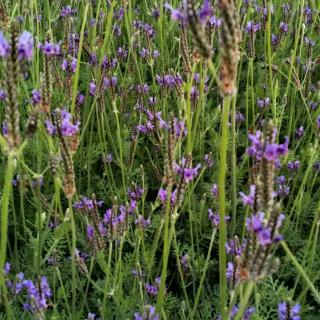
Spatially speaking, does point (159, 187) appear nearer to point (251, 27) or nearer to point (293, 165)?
point (293, 165)

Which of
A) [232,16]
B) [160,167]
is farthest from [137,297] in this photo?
[232,16]

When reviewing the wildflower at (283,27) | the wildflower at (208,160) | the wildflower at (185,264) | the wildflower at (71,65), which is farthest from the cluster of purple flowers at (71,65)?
the wildflower at (283,27)

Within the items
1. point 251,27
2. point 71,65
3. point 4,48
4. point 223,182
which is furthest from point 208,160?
point 4,48

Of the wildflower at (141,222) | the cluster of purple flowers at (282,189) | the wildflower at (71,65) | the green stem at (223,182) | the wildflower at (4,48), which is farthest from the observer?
the wildflower at (71,65)

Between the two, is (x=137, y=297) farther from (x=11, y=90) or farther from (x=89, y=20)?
(x=89, y=20)

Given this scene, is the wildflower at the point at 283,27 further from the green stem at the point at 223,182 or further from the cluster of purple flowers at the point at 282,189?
the green stem at the point at 223,182

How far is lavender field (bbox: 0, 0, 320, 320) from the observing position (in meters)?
0.96

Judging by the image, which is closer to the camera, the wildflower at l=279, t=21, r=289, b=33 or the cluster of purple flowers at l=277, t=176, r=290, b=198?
the cluster of purple flowers at l=277, t=176, r=290, b=198

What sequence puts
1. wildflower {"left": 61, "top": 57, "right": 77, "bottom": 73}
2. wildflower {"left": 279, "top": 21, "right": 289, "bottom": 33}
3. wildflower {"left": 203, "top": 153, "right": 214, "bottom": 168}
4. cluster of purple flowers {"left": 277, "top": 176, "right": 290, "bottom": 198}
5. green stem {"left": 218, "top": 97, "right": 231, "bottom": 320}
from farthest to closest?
wildflower {"left": 279, "top": 21, "right": 289, "bottom": 33}
wildflower {"left": 203, "top": 153, "right": 214, "bottom": 168}
wildflower {"left": 61, "top": 57, "right": 77, "bottom": 73}
cluster of purple flowers {"left": 277, "top": 176, "right": 290, "bottom": 198}
green stem {"left": 218, "top": 97, "right": 231, "bottom": 320}

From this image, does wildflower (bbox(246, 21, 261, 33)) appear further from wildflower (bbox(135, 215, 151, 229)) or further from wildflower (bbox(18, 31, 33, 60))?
wildflower (bbox(18, 31, 33, 60))

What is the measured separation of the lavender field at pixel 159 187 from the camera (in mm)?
957

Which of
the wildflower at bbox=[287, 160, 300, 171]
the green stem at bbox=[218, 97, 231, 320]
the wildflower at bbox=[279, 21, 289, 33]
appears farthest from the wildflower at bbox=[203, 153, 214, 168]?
the green stem at bbox=[218, 97, 231, 320]

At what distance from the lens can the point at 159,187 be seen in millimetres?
2361

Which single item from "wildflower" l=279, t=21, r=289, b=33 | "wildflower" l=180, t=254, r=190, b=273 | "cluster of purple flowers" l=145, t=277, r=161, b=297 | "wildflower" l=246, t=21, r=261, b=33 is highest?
"wildflower" l=246, t=21, r=261, b=33
